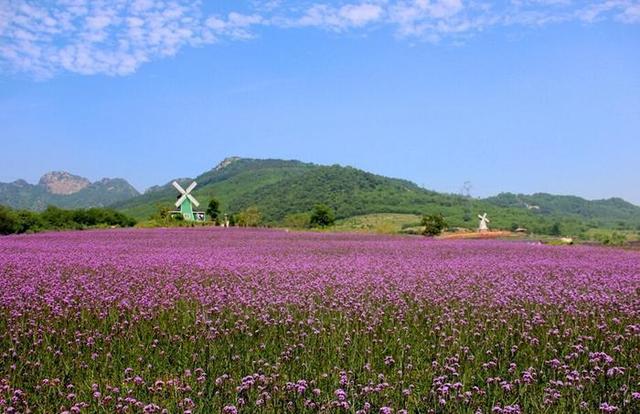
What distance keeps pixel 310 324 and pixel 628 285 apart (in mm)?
6302

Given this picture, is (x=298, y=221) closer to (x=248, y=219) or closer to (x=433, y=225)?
(x=248, y=219)

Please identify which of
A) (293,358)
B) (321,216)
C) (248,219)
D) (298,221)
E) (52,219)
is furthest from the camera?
(298,221)

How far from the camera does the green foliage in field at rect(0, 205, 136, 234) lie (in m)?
35.2

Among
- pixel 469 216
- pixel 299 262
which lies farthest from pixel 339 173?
pixel 299 262

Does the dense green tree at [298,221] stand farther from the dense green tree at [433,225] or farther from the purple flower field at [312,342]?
the purple flower field at [312,342]

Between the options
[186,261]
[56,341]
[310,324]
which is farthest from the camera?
[186,261]

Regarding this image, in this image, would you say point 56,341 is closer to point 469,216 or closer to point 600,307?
point 600,307

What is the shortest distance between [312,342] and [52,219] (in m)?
40.4

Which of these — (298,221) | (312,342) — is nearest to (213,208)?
(298,221)

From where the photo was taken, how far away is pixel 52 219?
134 ft

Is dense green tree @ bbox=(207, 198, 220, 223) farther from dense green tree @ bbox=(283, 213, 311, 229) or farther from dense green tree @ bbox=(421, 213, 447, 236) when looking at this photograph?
dense green tree @ bbox=(421, 213, 447, 236)

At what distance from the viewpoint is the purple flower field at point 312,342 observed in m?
3.89

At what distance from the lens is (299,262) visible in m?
12.7

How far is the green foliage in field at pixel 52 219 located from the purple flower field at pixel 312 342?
93.2 feet
